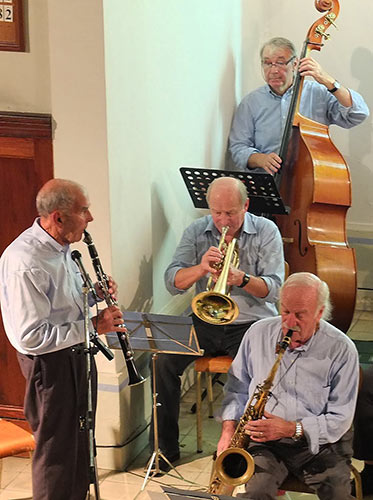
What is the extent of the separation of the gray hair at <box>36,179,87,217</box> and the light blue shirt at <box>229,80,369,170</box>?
2.38 meters

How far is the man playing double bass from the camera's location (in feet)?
19.5

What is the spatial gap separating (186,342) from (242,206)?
90 cm

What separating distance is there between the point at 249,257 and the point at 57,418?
142 cm

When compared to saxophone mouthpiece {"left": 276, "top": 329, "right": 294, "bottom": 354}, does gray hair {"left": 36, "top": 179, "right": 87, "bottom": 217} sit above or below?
above

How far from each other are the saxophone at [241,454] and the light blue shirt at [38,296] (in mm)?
760

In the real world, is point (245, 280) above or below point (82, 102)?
below

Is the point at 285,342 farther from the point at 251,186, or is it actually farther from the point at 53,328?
the point at 251,186

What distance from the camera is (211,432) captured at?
522 centimetres

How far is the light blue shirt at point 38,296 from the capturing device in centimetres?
382

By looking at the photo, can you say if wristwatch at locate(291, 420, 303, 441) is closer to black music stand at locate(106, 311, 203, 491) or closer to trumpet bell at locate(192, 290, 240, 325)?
black music stand at locate(106, 311, 203, 491)

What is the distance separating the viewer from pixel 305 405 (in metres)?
3.87

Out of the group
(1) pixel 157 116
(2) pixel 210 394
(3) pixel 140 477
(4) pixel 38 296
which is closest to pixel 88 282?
(4) pixel 38 296

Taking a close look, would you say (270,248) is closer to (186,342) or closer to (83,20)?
(186,342)

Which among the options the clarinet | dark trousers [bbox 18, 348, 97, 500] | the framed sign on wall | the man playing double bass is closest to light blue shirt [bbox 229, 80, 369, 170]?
the man playing double bass
